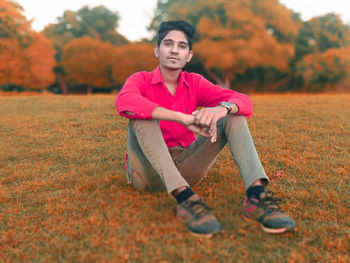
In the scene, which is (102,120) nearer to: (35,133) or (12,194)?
(35,133)

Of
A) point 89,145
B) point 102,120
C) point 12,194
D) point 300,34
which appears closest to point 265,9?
point 300,34

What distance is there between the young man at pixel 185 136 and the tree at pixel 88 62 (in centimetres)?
3085

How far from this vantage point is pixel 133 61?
1214 inches

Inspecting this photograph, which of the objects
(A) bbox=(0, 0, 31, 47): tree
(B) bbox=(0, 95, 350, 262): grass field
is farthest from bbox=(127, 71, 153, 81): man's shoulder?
(A) bbox=(0, 0, 31, 47): tree

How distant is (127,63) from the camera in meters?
30.9

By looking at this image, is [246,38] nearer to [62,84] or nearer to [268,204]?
[62,84]

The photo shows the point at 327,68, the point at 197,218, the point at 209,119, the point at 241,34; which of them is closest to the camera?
the point at 197,218

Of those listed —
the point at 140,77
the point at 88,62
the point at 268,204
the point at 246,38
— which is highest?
the point at 246,38

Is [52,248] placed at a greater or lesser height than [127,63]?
lesser

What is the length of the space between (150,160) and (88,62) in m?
32.3

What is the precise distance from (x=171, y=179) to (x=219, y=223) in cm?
53

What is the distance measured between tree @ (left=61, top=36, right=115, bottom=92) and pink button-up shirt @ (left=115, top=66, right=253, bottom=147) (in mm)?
30840

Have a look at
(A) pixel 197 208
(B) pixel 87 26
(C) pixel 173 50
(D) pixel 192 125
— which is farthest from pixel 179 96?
(B) pixel 87 26

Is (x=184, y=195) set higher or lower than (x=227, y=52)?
lower
